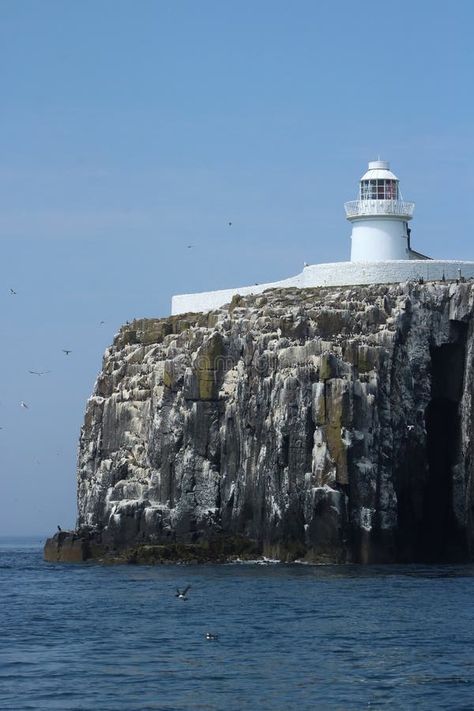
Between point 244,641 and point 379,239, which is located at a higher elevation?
point 379,239

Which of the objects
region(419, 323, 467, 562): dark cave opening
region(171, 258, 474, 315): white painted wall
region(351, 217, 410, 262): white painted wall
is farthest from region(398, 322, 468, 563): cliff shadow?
region(351, 217, 410, 262): white painted wall

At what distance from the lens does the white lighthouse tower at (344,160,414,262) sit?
344 feet

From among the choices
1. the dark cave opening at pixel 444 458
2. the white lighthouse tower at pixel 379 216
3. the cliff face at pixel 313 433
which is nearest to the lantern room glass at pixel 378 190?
the white lighthouse tower at pixel 379 216

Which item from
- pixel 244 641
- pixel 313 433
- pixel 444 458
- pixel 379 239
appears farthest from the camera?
pixel 379 239

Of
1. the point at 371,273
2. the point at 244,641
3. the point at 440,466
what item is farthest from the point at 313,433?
the point at 244,641

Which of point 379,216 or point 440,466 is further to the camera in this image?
point 379,216

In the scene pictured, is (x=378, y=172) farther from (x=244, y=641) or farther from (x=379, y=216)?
(x=244, y=641)

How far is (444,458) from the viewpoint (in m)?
95.2

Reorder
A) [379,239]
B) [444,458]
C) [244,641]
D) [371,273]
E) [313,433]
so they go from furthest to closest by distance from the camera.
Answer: [379,239], [371,273], [444,458], [313,433], [244,641]

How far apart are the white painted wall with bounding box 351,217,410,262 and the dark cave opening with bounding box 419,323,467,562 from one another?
471 inches

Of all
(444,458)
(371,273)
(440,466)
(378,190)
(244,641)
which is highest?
(378,190)

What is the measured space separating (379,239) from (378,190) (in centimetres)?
313

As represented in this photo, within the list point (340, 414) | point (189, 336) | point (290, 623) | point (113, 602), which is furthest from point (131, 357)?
point (290, 623)

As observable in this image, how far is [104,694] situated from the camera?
47.2 metres
